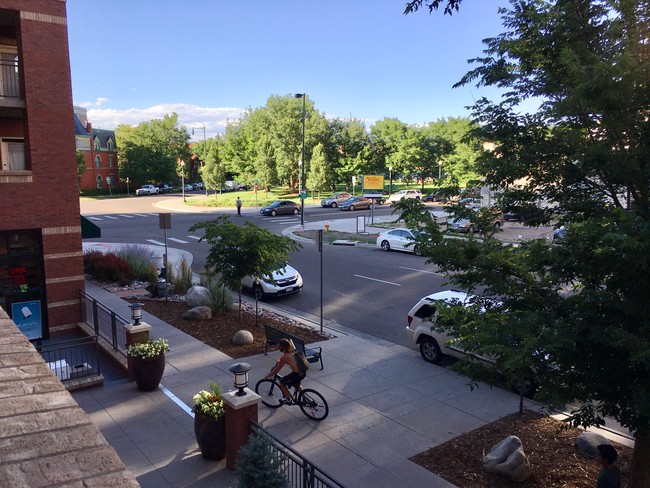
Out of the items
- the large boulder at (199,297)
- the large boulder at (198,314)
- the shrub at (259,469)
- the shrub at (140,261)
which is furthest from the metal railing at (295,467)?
the shrub at (140,261)

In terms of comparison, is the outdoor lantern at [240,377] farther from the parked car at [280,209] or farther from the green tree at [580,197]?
the parked car at [280,209]

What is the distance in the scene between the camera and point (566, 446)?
24.7 ft

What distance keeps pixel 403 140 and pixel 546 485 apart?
66.7 m

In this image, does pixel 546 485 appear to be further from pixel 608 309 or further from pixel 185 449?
pixel 185 449

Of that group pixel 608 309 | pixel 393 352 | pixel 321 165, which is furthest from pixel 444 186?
pixel 321 165

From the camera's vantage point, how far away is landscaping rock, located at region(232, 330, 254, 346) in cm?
1259

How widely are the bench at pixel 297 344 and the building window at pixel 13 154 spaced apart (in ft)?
25.9

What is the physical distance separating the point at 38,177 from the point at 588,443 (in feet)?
41.7

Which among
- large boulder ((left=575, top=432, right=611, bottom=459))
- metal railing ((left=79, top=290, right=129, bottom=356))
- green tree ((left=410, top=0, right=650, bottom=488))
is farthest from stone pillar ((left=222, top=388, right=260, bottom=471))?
metal railing ((left=79, top=290, right=129, bottom=356))

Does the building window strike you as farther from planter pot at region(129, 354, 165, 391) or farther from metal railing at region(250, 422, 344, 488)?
metal railing at region(250, 422, 344, 488)

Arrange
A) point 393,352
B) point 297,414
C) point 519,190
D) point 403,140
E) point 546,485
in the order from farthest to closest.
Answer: point 403,140 → point 393,352 → point 297,414 → point 546,485 → point 519,190

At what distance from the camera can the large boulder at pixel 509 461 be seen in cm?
649

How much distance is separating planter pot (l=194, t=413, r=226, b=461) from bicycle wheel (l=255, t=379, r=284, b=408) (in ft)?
6.11

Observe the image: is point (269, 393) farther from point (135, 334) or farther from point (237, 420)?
point (135, 334)
